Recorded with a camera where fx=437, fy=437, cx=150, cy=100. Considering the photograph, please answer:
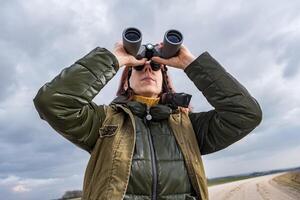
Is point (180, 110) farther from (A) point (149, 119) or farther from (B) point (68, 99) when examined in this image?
(B) point (68, 99)

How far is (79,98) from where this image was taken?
299 centimetres

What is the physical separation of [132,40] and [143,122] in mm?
648

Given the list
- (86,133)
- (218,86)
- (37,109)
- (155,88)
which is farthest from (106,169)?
(218,86)

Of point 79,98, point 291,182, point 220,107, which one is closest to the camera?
point 79,98

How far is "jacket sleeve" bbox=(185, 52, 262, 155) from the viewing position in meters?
3.24

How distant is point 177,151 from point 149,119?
1.03 ft

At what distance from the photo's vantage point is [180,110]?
3393mm

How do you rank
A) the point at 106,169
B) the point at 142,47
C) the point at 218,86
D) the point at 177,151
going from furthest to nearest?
1. the point at 142,47
2. the point at 218,86
3. the point at 177,151
4. the point at 106,169

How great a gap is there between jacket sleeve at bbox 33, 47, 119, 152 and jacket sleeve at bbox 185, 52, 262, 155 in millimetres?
674

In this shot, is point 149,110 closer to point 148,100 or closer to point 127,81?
point 148,100

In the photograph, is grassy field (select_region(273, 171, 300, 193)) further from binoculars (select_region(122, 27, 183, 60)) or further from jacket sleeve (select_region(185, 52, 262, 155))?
binoculars (select_region(122, 27, 183, 60))

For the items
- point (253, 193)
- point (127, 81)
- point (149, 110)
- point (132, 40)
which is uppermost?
point (253, 193)

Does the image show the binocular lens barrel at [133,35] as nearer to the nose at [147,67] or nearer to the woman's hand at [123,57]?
the woman's hand at [123,57]

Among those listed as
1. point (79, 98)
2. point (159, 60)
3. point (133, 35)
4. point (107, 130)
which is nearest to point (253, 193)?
point (159, 60)
